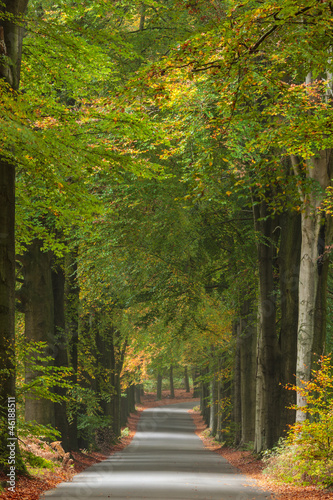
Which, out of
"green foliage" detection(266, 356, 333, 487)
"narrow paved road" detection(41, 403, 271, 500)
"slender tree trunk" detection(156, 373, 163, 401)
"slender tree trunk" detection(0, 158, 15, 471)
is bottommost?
"slender tree trunk" detection(156, 373, 163, 401)

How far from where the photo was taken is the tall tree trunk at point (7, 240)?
9844mm

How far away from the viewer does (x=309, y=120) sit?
971 cm

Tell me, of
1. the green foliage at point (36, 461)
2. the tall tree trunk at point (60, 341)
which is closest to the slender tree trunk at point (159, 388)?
the tall tree trunk at point (60, 341)

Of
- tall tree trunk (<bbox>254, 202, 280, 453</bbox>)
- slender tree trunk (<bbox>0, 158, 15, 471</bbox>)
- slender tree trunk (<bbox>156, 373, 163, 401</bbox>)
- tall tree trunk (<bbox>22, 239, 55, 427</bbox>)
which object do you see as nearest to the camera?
slender tree trunk (<bbox>0, 158, 15, 471</bbox>)

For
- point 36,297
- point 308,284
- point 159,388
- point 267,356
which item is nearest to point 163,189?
point 36,297

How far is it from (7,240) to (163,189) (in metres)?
8.22

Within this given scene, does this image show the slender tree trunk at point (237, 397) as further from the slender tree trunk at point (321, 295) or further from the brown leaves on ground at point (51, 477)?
the slender tree trunk at point (321, 295)

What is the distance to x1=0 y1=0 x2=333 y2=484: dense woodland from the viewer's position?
964 centimetres

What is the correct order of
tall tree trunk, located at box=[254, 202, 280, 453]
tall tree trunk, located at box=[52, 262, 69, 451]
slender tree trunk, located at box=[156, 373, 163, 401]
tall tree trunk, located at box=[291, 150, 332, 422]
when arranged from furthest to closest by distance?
slender tree trunk, located at box=[156, 373, 163, 401]
tall tree trunk, located at box=[52, 262, 69, 451]
tall tree trunk, located at box=[254, 202, 280, 453]
tall tree trunk, located at box=[291, 150, 332, 422]

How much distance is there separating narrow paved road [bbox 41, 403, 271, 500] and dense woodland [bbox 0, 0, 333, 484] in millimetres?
1719

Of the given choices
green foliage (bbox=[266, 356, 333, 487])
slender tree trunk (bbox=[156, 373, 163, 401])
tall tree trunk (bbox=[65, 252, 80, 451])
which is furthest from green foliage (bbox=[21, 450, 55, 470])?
slender tree trunk (bbox=[156, 373, 163, 401])

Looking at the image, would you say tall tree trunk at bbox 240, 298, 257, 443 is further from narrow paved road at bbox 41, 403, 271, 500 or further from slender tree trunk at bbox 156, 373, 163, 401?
slender tree trunk at bbox 156, 373, 163, 401

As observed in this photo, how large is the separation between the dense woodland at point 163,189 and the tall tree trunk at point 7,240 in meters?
0.04

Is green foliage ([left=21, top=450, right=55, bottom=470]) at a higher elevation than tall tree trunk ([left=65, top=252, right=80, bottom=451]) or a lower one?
lower
